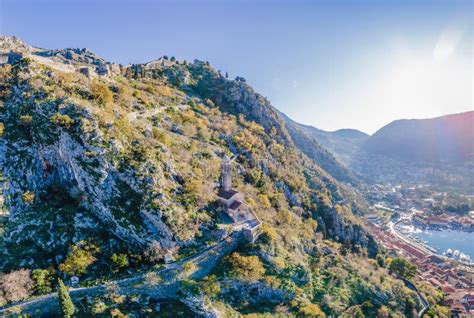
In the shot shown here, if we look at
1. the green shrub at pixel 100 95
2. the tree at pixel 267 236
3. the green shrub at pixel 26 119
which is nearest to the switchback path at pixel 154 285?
the tree at pixel 267 236

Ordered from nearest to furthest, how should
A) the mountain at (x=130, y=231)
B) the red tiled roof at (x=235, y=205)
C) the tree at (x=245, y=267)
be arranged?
the mountain at (x=130, y=231) → the tree at (x=245, y=267) → the red tiled roof at (x=235, y=205)

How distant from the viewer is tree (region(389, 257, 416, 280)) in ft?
153

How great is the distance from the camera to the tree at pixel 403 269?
46781mm

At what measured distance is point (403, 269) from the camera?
1853 inches

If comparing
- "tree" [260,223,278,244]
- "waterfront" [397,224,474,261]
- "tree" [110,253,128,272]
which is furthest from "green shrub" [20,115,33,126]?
"waterfront" [397,224,474,261]

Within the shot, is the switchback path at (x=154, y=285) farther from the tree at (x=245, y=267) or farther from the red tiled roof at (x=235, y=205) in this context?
the red tiled roof at (x=235, y=205)

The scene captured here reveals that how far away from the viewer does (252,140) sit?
60656mm

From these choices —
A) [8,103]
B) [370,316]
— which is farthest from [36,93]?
[370,316]

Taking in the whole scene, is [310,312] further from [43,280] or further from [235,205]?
[43,280]

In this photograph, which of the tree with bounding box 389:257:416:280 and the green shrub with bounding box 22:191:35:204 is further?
the tree with bounding box 389:257:416:280

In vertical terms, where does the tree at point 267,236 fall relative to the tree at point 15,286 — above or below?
above

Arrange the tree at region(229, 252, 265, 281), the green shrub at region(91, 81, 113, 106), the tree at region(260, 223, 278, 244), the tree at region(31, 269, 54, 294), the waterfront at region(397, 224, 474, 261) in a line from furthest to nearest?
the waterfront at region(397, 224, 474, 261), the green shrub at region(91, 81, 113, 106), the tree at region(260, 223, 278, 244), the tree at region(229, 252, 265, 281), the tree at region(31, 269, 54, 294)

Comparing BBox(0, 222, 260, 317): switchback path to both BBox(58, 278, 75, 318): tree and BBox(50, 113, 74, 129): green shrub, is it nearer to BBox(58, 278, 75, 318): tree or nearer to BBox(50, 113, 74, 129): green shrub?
BBox(58, 278, 75, 318): tree

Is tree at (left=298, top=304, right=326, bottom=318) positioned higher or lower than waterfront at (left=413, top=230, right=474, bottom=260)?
higher
